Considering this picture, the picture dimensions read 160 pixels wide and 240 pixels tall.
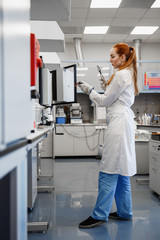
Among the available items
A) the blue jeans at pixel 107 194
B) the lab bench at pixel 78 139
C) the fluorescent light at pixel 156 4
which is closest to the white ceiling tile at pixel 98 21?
the fluorescent light at pixel 156 4

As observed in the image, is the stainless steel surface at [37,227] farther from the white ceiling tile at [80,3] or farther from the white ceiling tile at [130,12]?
the white ceiling tile at [130,12]

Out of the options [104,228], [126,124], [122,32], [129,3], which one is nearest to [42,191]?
[104,228]

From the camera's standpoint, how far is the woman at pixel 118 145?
160 centimetres

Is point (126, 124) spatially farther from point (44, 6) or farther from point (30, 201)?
point (44, 6)

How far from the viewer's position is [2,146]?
53 cm

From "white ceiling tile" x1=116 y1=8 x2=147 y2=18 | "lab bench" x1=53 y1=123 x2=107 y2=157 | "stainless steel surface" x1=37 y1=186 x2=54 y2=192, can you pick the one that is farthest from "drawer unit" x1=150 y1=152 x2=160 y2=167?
"white ceiling tile" x1=116 y1=8 x2=147 y2=18

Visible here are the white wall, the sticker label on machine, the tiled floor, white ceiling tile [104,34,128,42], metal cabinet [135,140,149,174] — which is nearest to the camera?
the tiled floor

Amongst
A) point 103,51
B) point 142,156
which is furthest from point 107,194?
point 103,51

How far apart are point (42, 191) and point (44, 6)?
5.77ft

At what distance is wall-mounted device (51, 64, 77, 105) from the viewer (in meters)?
2.12

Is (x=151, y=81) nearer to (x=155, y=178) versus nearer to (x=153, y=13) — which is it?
(x=153, y=13)

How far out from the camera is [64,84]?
2133mm

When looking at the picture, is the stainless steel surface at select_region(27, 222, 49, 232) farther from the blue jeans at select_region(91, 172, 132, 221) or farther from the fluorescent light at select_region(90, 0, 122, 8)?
the fluorescent light at select_region(90, 0, 122, 8)

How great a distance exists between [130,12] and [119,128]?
11.4ft
